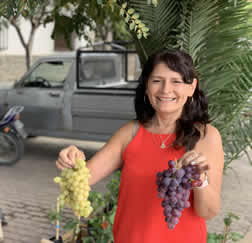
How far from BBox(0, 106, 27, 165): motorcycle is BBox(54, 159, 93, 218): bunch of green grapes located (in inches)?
226

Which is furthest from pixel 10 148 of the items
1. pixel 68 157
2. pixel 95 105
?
pixel 68 157

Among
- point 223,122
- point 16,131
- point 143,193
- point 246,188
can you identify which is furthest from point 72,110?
point 143,193

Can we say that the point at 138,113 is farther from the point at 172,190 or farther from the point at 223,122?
the point at 223,122

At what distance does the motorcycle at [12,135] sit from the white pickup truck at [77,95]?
0.59m

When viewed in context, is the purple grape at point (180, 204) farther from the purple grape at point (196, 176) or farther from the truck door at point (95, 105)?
the truck door at point (95, 105)

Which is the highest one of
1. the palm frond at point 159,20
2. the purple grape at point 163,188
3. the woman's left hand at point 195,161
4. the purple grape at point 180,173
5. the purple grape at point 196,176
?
the palm frond at point 159,20

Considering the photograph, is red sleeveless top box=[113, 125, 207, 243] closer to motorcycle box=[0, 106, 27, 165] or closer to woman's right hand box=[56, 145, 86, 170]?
woman's right hand box=[56, 145, 86, 170]

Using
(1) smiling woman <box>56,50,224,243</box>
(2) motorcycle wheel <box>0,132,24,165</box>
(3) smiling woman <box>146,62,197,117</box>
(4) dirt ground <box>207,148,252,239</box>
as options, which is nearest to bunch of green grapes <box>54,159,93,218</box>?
(1) smiling woman <box>56,50,224,243</box>

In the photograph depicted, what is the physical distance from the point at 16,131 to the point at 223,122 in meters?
4.80

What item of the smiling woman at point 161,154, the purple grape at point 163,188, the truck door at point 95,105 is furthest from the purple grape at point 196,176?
the truck door at point 95,105

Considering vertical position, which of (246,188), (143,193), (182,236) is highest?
(143,193)

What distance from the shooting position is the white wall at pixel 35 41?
734 inches

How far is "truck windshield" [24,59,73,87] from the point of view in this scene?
7.62 m

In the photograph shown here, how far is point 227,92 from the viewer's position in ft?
10.3
